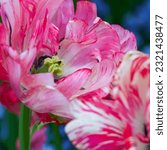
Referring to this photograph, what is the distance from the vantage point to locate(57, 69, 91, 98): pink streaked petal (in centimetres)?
42

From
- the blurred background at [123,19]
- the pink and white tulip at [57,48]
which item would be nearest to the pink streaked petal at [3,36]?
the pink and white tulip at [57,48]

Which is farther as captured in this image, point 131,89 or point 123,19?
point 123,19

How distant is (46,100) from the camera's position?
41 cm

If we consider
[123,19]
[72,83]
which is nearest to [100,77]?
[72,83]

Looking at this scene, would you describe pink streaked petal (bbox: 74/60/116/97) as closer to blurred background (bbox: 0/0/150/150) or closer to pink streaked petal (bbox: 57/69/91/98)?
pink streaked petal (bbox: 57/69/91/98)

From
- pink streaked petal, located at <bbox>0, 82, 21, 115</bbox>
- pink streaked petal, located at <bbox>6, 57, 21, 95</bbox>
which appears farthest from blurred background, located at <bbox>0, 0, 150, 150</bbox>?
pink streaked petal, located at <bbox>6, 57, 21, 95</bbox>

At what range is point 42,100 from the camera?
0.42 metres

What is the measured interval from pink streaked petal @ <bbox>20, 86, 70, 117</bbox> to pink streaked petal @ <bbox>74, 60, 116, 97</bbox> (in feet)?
0.07

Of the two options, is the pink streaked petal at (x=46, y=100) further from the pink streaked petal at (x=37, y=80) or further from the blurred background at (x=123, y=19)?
the blurred background at (x=123, y=19)

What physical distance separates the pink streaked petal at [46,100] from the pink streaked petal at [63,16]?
0.24 feet

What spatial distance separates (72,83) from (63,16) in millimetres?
74

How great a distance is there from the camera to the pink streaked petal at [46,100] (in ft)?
1.35

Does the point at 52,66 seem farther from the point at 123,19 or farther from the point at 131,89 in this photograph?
the point at 123,19

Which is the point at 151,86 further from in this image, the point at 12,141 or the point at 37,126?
the point at 12,141
